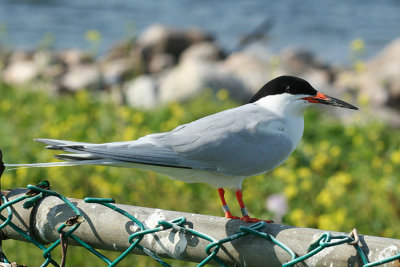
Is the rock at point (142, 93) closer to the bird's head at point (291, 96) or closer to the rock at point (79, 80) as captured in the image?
the rock at point (79, 80)

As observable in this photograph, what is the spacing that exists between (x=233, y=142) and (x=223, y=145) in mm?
41

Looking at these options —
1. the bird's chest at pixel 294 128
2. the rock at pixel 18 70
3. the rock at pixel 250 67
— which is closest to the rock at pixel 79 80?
the rock at pixel 18 70

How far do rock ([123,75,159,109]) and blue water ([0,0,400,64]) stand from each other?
19.7 feet

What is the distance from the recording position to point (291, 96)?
224 cm

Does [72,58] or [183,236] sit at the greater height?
[183,236]

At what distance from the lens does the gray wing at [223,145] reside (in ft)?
6.67

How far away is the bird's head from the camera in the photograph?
2.22m

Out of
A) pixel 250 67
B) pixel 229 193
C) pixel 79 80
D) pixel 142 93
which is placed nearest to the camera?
pixel 229 193

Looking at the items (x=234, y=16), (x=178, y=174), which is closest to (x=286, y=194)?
(x=178, y=174)

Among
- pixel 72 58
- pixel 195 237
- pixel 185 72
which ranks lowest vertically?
pixel 72 58

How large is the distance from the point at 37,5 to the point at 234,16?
20.0 ft

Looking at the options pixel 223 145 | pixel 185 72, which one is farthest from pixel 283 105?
pixel 185 72

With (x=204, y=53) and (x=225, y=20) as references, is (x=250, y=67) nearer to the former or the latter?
(x=204, y=53)

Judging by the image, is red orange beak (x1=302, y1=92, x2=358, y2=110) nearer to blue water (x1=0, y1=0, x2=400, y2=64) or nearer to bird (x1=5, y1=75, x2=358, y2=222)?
bird (x1=5, y1=75, x2=358, y2=222)
